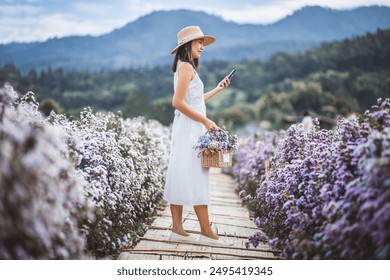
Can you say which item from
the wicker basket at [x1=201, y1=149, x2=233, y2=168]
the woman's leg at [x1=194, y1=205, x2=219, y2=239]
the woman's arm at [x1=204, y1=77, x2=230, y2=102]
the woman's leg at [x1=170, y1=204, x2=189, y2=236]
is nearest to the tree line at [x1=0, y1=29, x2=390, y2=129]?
the woman's arm at [x1=204, y1=77, x2=230, y2=102]

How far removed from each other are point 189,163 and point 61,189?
2.03 m

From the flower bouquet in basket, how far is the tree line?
13976 millimetres

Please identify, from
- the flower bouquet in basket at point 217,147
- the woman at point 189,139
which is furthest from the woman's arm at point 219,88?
the flower bouquet in basket at point 217,147

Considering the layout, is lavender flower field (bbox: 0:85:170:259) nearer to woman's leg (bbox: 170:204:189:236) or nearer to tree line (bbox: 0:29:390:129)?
woman's leg (bbox: 170:204:189:236)

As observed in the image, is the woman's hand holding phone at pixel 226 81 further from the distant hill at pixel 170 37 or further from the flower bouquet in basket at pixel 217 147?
the distant hill at pixel 170 37

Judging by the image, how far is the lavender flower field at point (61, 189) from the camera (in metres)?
2.46

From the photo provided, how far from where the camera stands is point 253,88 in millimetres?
47688

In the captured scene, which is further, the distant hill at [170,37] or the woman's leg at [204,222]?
the distant hill at [170,37]

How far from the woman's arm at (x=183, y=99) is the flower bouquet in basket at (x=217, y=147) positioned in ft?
0.27

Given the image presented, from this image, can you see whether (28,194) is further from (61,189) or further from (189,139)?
(189,139)

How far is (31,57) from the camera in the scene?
8422 mm

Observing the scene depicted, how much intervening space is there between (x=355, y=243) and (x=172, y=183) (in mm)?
1980

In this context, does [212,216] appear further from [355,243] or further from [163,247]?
[355,243]
